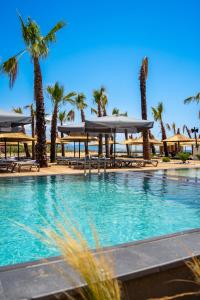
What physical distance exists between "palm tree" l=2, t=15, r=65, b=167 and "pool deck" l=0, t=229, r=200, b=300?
14915 mm

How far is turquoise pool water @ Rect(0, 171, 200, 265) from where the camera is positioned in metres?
5.59

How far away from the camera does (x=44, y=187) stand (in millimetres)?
10758

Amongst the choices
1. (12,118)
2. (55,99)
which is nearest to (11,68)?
(12,118)

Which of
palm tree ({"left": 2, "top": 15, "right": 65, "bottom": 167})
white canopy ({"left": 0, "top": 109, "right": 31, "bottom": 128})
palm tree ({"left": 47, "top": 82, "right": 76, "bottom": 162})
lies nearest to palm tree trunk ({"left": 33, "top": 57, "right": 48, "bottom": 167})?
palm tree ({"left": 2, "top": 15, "right": 65, "bottom": 167})

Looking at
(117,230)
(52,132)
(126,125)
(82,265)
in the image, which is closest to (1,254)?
(117,230)

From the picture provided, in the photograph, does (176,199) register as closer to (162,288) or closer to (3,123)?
(162,288)

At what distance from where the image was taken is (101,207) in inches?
317

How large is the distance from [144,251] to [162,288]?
397mm

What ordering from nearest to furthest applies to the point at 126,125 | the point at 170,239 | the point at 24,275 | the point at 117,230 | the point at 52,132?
the point at 24,275
the point at 170,239
the point at 117,230
the point at 126,125
the point at 52,132

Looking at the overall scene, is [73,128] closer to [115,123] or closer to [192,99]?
[115,123]

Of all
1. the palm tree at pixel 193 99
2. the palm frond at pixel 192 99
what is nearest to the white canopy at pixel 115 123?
the palm tree at pixel 193 99

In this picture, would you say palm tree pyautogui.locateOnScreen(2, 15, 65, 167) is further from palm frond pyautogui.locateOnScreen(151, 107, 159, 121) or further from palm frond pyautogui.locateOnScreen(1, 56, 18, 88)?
palm frond pyautogui.locateOnScreen(151, 107, 159, 121)

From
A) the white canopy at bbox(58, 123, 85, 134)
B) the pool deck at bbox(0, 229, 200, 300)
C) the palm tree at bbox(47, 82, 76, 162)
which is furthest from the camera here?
the palm tree at bbox(47, 82, 76, 162)

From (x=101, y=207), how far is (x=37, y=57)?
39.6 ft
